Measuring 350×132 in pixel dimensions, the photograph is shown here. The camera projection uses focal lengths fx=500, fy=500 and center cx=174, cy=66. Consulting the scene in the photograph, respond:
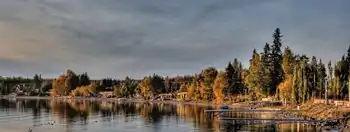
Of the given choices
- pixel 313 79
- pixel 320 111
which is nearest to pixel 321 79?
pixel 313 79

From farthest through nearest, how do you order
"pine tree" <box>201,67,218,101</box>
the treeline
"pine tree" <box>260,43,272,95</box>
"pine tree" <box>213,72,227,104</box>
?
"pine tree" <box>201,67,218,101</box> < "pine tree" <box>213,72,227,104</box> < "pine tree" <box>260,43,272,95</box> < the treeline

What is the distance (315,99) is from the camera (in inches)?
4387

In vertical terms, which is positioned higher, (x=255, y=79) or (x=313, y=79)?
(x=255, y=79)

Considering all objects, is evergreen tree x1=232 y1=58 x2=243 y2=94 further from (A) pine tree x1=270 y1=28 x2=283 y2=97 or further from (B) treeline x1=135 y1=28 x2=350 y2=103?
(A) pine tree x1=270 y1=28 x2=283 y2=97

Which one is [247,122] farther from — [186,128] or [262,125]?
[186,128]

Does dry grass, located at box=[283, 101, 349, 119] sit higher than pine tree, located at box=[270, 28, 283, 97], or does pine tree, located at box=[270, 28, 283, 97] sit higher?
pine tree, located at box=[270, 28, 283, 97]

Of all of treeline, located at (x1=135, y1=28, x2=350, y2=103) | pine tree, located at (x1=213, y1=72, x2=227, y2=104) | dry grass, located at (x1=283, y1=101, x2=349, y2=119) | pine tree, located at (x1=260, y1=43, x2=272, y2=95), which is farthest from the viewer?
pine tree, located at (x1=213, y1=72, x2=227, y2=104)

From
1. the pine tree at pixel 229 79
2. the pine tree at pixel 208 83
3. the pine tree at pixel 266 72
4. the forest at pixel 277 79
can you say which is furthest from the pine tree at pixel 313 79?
the pine tree at pixel 208 83

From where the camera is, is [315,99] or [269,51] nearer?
[315,99]

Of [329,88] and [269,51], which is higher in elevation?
[269,51]

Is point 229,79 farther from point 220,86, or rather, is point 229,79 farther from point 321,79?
point 321,79

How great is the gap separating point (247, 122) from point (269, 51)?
7479cm

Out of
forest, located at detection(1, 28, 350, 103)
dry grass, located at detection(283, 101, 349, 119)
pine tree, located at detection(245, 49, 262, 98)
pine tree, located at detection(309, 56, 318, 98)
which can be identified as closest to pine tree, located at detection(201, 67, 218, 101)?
forest, located at detection(1, 28, 350, 103)

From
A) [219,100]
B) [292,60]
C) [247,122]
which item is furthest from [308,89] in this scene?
[219,100]
